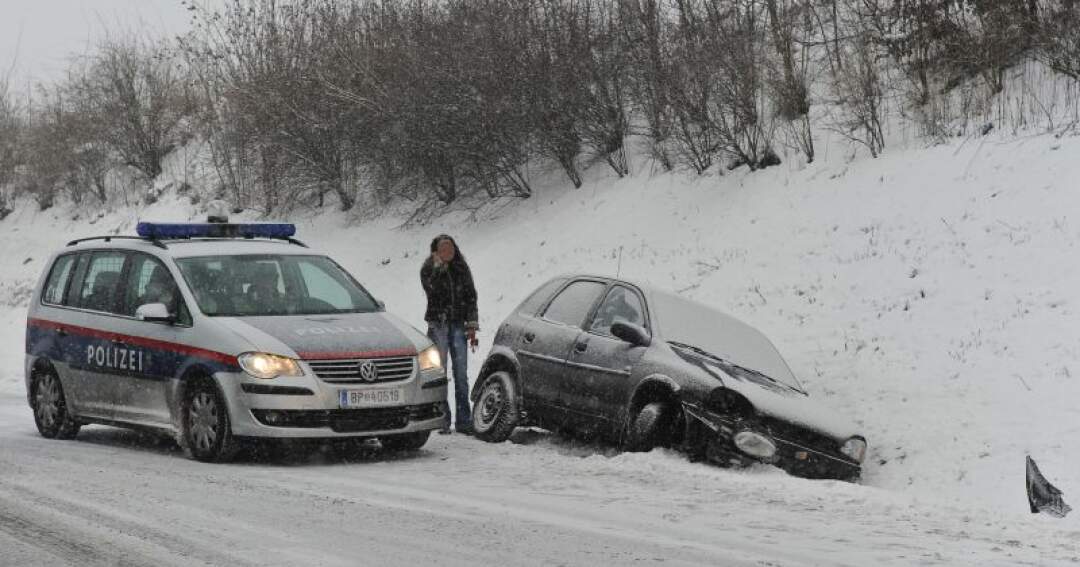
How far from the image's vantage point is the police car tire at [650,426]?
9742 millimetres

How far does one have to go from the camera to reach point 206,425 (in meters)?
9.73

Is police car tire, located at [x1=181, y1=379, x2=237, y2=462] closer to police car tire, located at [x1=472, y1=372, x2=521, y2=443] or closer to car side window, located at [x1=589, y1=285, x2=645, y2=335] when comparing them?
police car tire, located at [x1=472, y1=372, x2=521, y2=443]

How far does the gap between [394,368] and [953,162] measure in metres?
8.43

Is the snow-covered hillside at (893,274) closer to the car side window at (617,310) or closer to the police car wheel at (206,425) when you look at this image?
the car side window at (617,310)

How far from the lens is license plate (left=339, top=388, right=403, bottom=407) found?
9594 mm

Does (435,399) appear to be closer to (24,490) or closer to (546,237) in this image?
(24,490)

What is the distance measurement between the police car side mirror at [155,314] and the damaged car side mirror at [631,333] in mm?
3427

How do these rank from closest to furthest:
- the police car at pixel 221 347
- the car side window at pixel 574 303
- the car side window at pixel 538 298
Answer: the police car at pixel 221 347, the car side window at pixel 574 303, the car side window at pixel 538 298

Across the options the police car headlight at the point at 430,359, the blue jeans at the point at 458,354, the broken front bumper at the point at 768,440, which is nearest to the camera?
the broken front bumper at the point at 768,440

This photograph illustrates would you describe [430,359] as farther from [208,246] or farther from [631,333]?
[208,246]

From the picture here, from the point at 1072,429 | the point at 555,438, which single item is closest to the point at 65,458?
the point at 555,438

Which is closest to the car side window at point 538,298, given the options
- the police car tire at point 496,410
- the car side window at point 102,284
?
the police car tire at point 496,410

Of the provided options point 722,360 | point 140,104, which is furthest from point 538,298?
point 140,104

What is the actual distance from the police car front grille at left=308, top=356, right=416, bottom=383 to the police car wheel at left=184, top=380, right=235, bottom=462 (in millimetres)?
759
